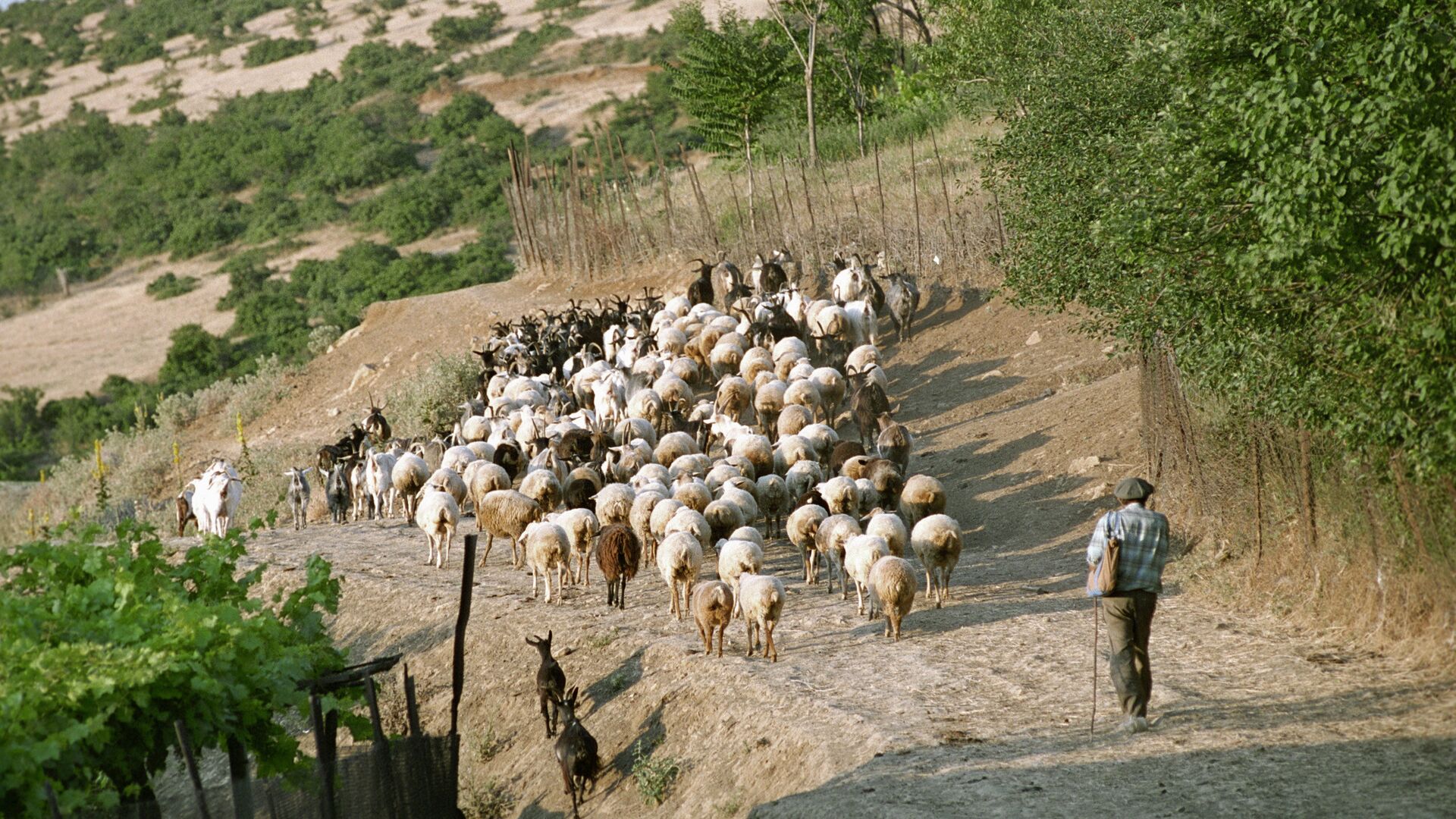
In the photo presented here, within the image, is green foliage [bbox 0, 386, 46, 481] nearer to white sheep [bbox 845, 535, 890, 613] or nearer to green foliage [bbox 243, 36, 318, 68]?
white sheep [bbox 845, 535, 890, 613]

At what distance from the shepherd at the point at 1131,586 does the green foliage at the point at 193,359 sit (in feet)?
128

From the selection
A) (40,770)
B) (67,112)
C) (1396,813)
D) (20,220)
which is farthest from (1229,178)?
(67,112)

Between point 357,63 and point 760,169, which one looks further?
point 357,63

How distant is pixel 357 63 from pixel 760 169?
44039mm

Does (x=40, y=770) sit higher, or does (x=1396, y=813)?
(x=40, y=770)

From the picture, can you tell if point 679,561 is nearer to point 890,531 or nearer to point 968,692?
point 890,531

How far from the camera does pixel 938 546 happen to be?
518 inches

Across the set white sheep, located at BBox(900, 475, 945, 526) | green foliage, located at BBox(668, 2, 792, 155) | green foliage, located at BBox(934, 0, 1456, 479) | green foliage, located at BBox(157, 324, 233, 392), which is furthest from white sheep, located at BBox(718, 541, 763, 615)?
green foliage, located at BBox(157, 324, 233, 392)

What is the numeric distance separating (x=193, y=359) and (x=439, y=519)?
32.5 m

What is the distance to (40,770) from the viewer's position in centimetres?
727

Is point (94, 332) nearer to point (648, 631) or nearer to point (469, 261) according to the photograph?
point (469, 261)

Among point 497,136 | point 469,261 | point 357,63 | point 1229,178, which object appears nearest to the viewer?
point 1229,178

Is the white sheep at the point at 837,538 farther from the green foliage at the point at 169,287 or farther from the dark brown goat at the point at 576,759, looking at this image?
the green foliage at the point at 169,287

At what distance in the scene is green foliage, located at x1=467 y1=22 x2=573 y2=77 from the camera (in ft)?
237
